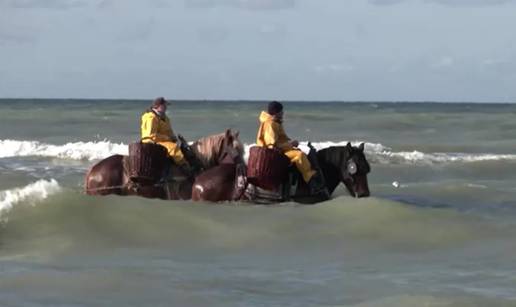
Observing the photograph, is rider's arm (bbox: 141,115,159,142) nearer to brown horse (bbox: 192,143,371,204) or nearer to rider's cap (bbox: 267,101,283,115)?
brown horse (bbox: 192,143,371,204)

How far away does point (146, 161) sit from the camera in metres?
13.1

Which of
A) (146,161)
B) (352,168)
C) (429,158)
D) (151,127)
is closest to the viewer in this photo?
(146,161)

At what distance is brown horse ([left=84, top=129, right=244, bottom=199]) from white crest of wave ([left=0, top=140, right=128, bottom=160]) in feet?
43.6

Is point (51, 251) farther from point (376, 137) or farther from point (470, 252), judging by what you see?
point (376, 137)

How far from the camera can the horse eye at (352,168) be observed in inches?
519

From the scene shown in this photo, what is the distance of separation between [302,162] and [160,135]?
69.7 inches

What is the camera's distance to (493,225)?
12.3 meters

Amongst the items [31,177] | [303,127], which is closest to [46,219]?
[31,177]

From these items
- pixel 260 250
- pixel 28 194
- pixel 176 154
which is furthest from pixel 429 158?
pixel 260 250

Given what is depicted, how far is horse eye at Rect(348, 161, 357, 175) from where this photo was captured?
1317cm

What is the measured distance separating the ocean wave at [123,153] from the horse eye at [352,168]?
418 inches

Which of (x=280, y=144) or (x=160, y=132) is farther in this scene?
(x=160, y=132)

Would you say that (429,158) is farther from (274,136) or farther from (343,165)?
(274,136)

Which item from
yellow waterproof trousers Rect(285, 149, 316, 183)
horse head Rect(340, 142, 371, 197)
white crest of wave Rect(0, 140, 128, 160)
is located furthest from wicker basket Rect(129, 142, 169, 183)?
white crest of wave Rect(0, 140, 128, 160)
